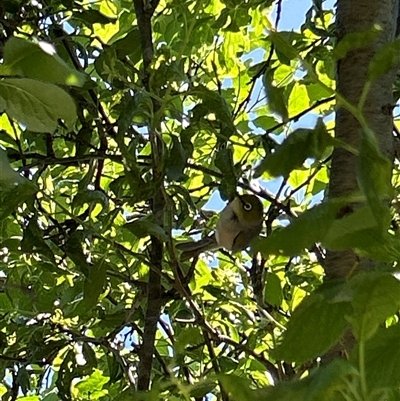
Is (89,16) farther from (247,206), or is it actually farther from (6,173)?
(6,173)

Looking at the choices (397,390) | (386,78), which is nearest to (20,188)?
(386,78)

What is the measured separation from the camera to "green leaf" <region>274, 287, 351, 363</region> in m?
0.27

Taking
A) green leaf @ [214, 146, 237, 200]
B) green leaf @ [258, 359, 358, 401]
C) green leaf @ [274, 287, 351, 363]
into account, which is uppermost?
Answer: green leaf @ [214, 146, 237, 200]

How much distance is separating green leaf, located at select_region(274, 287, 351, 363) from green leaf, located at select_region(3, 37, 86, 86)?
121mm

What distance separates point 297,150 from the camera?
298 mm

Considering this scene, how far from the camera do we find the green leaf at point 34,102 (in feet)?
1.02

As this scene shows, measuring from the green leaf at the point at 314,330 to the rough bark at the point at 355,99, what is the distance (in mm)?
176

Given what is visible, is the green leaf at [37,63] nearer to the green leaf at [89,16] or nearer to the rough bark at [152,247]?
the rough bark at [152,247]

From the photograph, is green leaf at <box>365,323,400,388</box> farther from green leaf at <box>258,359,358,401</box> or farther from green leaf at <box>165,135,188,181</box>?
green leaf at <box>165,135,188,181</box>

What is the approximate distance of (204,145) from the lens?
0.95m

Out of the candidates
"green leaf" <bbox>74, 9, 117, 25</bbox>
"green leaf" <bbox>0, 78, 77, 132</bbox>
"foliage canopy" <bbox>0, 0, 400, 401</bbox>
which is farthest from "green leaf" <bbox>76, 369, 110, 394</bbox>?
"green leaf" <bbox>0, 78, 77, 132</bbox>

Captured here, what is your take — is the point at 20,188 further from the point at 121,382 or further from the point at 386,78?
the point at 121,382

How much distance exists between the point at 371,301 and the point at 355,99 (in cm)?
32

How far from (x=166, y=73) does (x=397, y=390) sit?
0.35 metres
